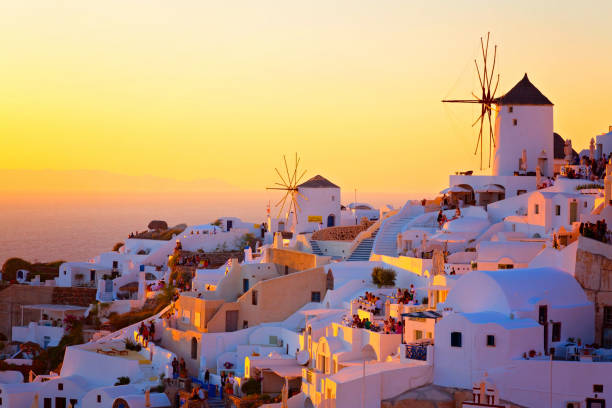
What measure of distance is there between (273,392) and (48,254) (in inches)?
2838

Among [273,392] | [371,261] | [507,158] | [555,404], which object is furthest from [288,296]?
[555,404]

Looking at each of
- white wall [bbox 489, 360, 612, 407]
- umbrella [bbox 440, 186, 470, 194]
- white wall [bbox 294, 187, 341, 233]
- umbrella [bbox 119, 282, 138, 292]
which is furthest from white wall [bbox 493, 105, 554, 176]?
white wall [bbox 489, 360, 612, 407]

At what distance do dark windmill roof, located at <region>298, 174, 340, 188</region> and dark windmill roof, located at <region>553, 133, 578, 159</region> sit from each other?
10.4 m

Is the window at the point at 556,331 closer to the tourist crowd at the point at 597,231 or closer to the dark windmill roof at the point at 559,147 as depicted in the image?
the tourist crowd at the point at 597,231

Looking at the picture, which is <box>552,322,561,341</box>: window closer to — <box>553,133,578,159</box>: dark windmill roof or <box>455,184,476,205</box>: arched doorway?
<box>455,184,476,205</box>: arched doorway

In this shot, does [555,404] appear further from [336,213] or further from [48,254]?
[48,254]

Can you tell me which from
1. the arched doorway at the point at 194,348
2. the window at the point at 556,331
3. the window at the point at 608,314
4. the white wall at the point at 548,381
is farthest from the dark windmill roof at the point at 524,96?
the white wall at the point at 548,381

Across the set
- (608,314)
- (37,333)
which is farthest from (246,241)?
(608,314)

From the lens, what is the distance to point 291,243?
161 ft

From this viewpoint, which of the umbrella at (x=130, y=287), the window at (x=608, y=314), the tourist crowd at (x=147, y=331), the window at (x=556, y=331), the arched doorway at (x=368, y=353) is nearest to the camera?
the window at (x=556, y=331)

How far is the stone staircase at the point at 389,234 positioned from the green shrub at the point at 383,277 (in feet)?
12.1

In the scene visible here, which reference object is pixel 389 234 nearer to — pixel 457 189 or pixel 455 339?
pixel 457 189

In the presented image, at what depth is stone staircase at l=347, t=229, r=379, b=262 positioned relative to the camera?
44.5 metres

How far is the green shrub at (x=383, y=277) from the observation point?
39.3 m
